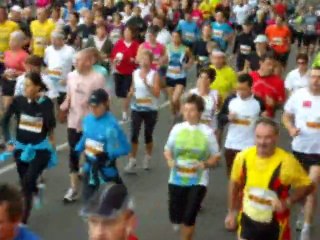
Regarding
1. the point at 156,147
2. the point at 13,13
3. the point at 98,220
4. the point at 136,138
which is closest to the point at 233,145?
the point at 136,138

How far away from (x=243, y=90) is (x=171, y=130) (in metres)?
1.28

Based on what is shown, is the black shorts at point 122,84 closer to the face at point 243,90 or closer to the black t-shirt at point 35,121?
A: the face at point 243,90

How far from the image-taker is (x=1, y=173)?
9.21 metres

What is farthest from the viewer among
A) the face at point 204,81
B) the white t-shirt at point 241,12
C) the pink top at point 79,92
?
the white t-shirt at point 241,12

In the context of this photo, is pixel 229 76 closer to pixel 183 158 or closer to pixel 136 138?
pixel 136 138

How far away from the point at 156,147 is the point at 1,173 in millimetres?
2438

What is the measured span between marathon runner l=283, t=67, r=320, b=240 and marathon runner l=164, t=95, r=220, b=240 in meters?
1.07

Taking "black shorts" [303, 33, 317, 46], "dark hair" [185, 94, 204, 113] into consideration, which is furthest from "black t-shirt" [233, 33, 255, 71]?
"dark hair" [185, 94, 204, 113]

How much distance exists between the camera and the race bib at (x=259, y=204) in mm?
5348

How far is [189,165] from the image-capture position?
6.53 m

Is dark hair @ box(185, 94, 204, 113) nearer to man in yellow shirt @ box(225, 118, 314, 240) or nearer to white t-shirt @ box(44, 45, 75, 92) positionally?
man in yellow shirt @ box(225, 118, 314, 240)

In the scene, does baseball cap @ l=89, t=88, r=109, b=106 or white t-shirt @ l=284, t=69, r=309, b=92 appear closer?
baseball cap @ l=89, t=88, r=109, b=106

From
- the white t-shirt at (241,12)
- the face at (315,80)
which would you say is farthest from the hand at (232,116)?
the white t-shirt at (241,12)

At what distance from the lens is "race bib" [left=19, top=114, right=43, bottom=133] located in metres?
7.29
